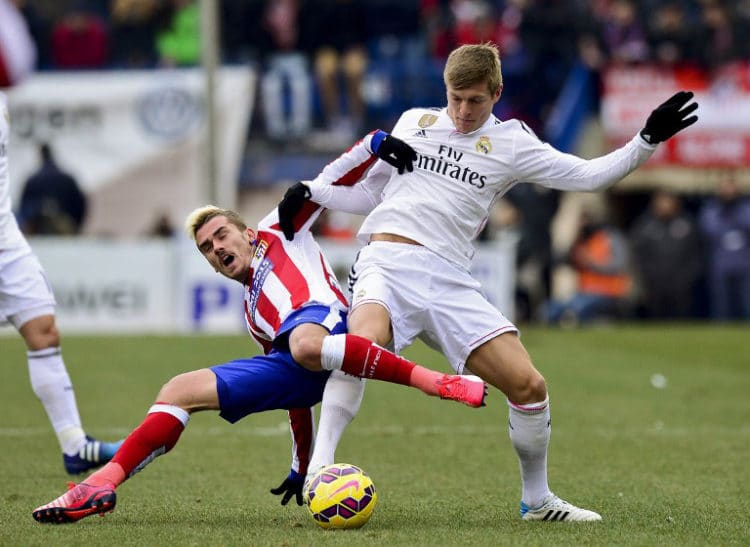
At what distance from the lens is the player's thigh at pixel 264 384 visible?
6.32m

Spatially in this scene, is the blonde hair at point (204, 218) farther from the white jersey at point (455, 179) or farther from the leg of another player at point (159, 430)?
the leg of another player at point (159, 430)

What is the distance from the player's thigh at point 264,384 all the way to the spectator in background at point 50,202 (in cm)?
1427

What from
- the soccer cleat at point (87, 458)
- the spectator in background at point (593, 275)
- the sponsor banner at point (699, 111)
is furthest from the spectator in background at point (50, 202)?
the soccer cleat at point (87, 458)

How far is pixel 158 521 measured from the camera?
6504 millimetres

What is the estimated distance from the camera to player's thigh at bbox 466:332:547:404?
6602 millimetres

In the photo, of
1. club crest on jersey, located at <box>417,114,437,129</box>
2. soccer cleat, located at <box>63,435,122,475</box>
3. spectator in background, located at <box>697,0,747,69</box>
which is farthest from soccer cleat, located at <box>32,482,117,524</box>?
spectator in background, located at <box>697,0,747,69</box>

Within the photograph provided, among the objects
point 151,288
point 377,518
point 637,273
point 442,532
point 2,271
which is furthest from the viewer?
point 637,273

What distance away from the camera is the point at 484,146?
6875 mm

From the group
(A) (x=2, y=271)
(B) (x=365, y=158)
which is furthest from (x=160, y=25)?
(B) (x=365, y=158)

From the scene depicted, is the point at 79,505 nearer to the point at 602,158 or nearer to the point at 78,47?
the point at 602,158

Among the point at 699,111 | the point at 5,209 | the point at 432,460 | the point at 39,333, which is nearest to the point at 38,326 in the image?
the point at 39,333

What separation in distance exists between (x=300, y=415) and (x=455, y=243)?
1137 mm

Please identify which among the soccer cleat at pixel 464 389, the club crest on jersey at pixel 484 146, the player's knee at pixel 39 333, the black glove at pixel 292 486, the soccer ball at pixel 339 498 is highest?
the club crest on jersey at pixel 484 146

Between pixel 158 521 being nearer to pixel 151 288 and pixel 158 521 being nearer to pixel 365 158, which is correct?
pixel 365 158
